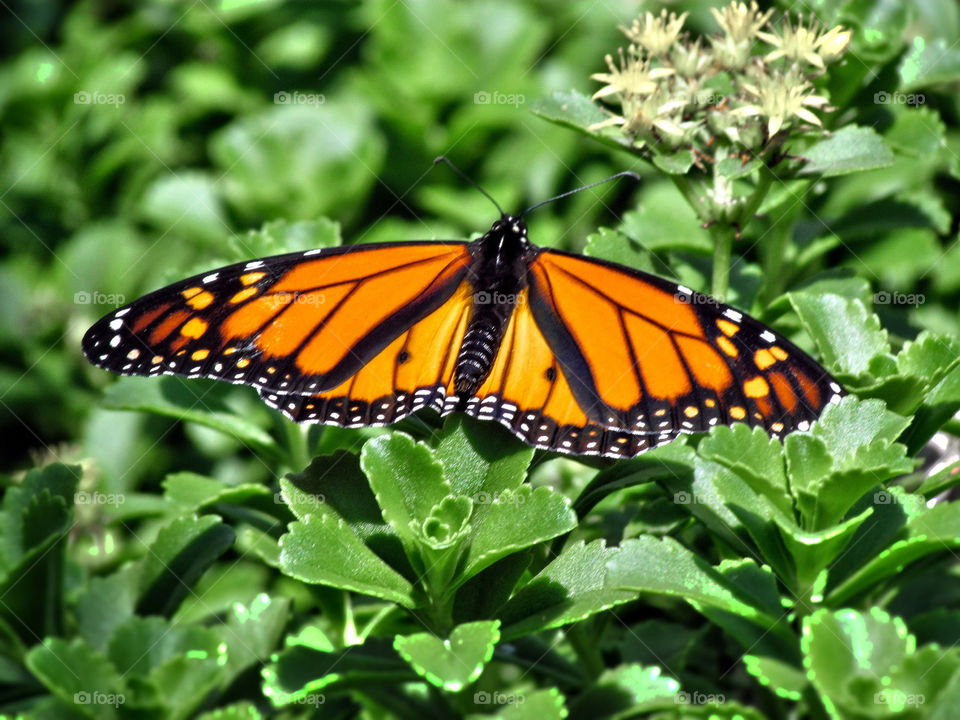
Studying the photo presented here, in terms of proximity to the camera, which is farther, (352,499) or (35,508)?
(35,508)

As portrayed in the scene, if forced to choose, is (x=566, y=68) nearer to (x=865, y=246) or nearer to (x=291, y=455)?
(x=865, y=246)

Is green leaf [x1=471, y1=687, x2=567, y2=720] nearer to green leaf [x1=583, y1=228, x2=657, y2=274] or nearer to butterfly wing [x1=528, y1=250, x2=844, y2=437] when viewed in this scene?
butterfly wing [x1=528, y1=250, x2=844, y2=437]

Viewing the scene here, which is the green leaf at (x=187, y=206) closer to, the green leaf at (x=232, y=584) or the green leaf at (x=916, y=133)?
the green leaf at (x=232, y=584)

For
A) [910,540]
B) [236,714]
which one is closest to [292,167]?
[236,714]

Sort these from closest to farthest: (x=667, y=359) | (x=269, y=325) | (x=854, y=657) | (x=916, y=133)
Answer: (x=854, y=657) < (x=667, y=359) < (x=269, y=325) < (x=916, y=133)

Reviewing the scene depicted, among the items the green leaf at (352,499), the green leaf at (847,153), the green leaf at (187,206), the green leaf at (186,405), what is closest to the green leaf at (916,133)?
the green leaf at (847,153)

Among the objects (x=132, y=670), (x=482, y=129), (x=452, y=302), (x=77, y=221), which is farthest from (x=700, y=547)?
(x=77, y=221)

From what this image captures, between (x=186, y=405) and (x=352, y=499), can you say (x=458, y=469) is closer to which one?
(x=352, y=499)
